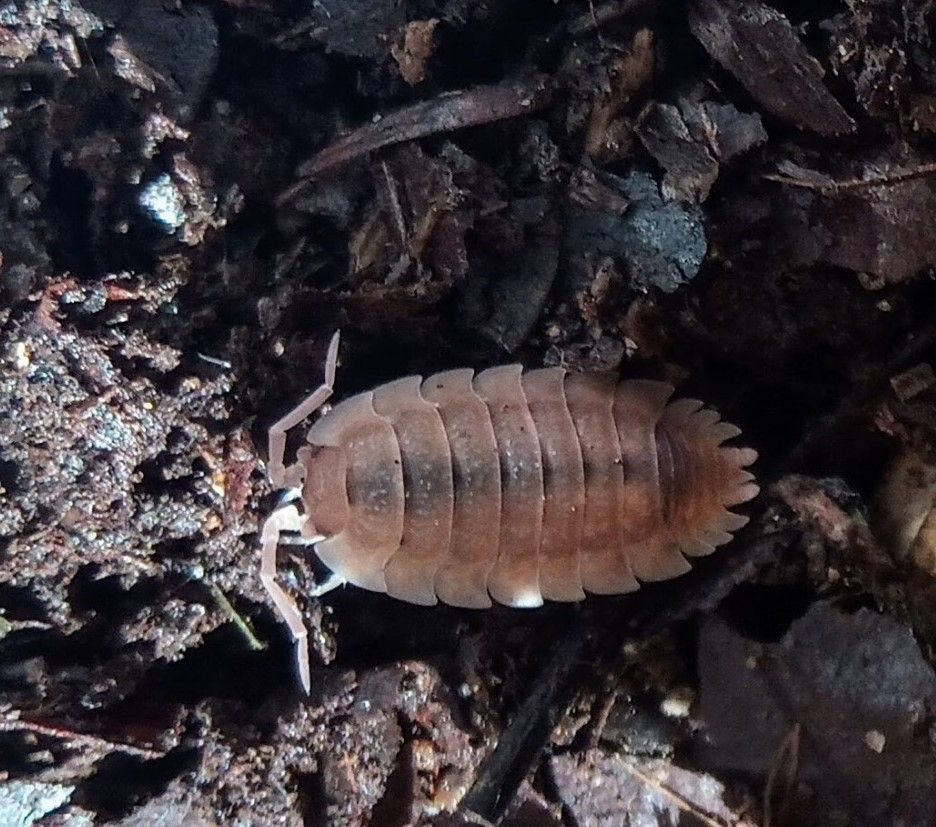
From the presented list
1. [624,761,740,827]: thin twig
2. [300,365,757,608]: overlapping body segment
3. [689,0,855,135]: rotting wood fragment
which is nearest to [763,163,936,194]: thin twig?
[689,0,855,135]: rotting wood fragment

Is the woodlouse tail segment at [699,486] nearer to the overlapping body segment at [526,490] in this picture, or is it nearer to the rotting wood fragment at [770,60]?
the overlapping body segment at [526,490]

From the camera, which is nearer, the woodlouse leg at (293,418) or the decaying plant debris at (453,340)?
the decaying plant debris at (453,340)

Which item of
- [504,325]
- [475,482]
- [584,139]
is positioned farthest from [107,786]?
[584,139]

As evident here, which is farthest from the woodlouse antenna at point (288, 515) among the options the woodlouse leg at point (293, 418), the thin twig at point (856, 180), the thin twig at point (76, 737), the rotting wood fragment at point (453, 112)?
the thin twig at point (856, 180)

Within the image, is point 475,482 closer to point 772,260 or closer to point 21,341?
point 772,260

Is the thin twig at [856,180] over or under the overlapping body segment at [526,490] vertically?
over

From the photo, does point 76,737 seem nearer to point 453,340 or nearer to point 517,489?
point 517,489

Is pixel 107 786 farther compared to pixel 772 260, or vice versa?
pixel 772 260

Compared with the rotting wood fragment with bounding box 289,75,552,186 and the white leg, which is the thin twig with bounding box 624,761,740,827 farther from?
the rotting wood fragment with bounding box 289,75,552,186
